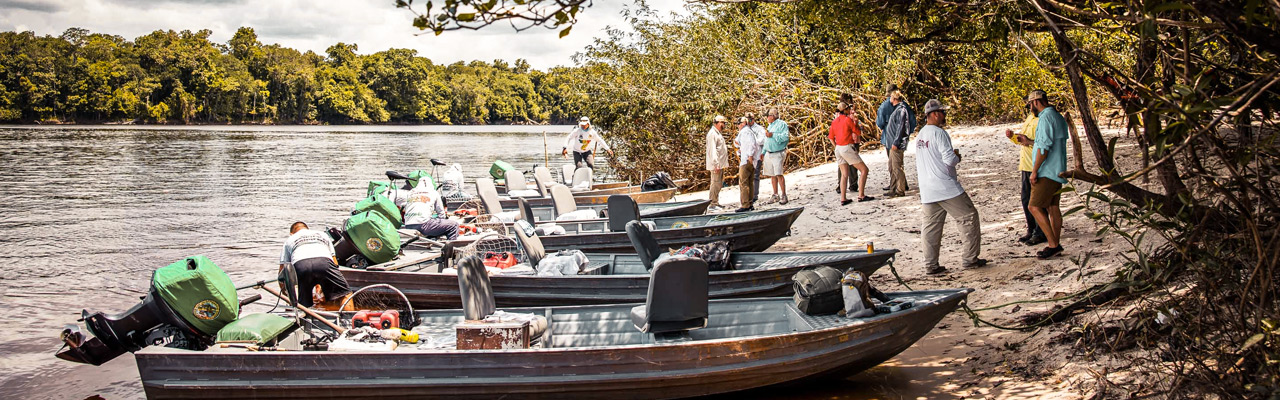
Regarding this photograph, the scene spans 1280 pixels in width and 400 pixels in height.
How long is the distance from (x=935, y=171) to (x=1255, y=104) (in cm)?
411

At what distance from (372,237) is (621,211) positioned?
129 inches

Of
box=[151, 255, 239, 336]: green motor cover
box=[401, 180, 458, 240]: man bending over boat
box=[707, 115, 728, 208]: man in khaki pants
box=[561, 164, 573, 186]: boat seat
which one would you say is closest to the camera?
box=[151, 255, 239, 336]: green motor cover

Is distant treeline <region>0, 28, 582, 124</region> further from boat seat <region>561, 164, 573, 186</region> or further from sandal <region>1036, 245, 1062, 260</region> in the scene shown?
sandal <region>1036, 245, 1062, 260</region>

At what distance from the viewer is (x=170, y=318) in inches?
277

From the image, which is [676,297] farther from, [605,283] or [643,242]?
[605,283]

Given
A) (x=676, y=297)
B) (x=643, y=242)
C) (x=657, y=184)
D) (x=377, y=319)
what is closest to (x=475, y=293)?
(x=377, y=319)

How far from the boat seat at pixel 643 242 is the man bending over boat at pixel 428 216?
13.2ft

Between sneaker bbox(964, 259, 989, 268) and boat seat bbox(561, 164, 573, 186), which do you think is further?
boat seat bbox(561, 164, 573, 186)

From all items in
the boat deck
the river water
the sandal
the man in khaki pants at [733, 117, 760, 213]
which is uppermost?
the man in khaki pants at [733, 117, 760, 213]

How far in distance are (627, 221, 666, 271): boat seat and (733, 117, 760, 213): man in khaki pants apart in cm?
629

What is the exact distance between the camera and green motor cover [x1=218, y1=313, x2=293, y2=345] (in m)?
6.84

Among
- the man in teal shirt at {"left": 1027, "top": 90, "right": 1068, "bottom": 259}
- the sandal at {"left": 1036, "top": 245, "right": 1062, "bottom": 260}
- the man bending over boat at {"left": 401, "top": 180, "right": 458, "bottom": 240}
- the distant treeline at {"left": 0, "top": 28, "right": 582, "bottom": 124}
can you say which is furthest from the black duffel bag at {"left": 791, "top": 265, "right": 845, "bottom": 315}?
the distant treeline at {"left": 0, "top": 28, "right": 582, "bottom": 124}

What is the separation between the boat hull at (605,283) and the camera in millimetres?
8523

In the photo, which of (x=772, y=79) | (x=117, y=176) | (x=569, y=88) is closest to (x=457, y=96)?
(x=117, y=176)
